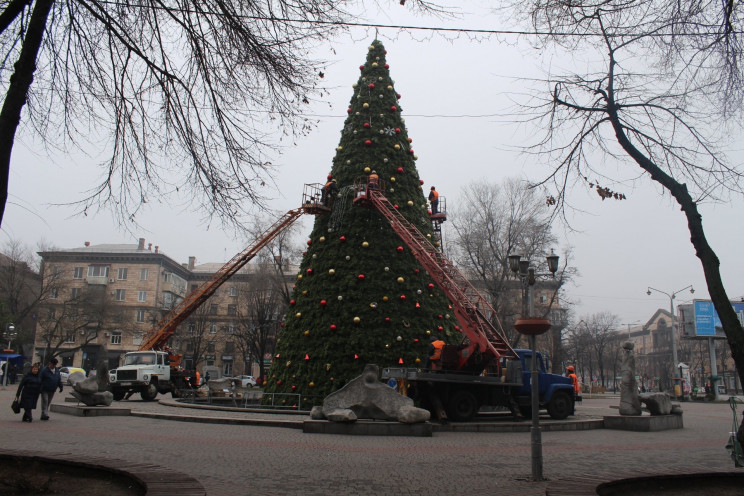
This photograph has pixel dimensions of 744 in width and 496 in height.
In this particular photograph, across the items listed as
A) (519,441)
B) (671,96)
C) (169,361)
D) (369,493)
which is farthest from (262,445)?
(169,361)

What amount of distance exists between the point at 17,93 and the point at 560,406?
16.3 metres

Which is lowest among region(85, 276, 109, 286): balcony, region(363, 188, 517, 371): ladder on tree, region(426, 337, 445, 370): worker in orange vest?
region(426, 337, 445, 370): worker in orange vest

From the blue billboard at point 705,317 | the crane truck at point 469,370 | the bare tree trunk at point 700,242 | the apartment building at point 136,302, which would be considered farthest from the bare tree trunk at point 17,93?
the apartment building at point 136,302

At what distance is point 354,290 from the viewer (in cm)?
1812

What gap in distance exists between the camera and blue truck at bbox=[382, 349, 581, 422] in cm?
1517

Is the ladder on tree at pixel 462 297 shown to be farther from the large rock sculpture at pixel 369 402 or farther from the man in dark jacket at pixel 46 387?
the man in dark jacket at pixel 46 387

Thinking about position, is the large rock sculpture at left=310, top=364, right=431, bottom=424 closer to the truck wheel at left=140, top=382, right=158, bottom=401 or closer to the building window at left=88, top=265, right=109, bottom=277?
the truck wheel at left=140, top=382, right=158, bottom=401

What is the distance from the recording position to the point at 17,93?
595cm

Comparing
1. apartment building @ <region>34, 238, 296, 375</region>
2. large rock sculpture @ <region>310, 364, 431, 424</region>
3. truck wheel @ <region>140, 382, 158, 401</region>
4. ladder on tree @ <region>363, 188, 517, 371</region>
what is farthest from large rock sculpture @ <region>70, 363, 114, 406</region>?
apartment building @ <region>34, 238, 296, 375</region>

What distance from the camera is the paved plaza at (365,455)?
273 inches

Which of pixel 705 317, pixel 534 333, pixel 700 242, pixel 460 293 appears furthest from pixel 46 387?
pixel 705 317

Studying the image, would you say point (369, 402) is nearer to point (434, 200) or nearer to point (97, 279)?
point (434, 200)

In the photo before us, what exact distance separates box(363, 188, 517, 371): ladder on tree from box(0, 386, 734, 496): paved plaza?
2.48 metres

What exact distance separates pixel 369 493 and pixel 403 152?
50.8 feet
